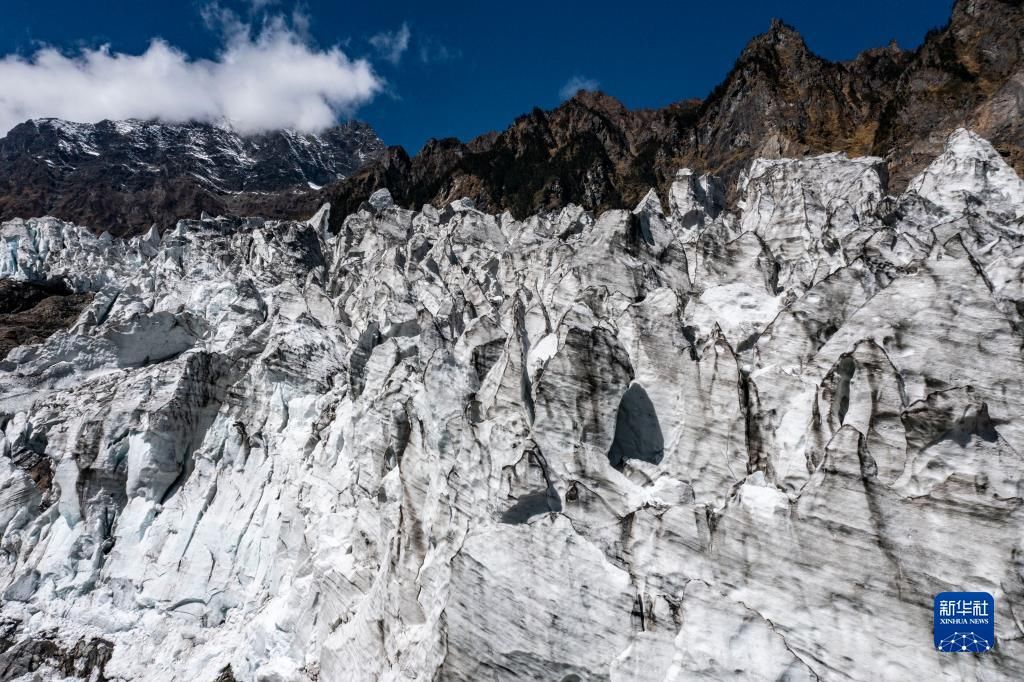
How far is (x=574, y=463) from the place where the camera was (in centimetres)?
1619

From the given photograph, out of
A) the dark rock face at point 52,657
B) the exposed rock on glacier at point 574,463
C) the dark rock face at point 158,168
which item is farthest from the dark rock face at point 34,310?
the dark rock face at point 158,168

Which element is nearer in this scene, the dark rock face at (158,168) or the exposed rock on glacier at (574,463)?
the exposed rock on glacier at (574,463)

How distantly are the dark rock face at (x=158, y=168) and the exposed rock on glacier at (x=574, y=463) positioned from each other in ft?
257

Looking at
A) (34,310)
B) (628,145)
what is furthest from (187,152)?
(628,145)

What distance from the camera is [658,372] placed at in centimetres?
1809

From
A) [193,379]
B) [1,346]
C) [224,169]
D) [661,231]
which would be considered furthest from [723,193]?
[224,169]

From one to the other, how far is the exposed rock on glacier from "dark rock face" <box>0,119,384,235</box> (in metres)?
78.3

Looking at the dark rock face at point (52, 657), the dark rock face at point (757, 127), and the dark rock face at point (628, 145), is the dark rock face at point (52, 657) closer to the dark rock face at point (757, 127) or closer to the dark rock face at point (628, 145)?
the dark rock face at point (757, 127)

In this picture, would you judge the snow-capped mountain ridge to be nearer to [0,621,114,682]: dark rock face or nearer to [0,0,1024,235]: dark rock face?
[0,0,1024,235]: dark rock face

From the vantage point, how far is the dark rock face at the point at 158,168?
109312 mm

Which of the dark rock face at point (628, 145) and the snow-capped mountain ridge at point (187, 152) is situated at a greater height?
the snow-capped mountain ridge at point (187, 152)

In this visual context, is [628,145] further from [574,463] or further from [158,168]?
[158,168]

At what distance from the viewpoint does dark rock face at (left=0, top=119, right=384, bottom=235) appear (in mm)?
109312

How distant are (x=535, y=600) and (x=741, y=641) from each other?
423 cm
